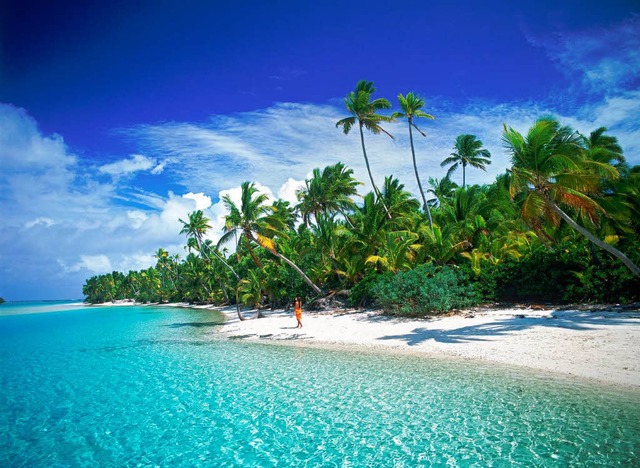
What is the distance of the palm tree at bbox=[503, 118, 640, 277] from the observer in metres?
12.1

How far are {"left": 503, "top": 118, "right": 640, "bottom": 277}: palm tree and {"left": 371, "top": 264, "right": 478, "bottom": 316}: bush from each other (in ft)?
16.9

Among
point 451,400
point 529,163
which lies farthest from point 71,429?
point 529,163

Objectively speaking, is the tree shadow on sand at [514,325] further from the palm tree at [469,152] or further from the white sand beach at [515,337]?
the palm tree at [469,152]

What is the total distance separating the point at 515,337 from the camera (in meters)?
11.6

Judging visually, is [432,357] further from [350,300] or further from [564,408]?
[350,300]

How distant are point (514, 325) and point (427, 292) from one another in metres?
4.30

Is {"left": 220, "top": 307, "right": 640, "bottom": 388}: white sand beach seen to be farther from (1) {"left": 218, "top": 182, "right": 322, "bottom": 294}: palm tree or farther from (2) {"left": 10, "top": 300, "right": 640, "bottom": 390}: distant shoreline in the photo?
(1) {"left": 218, "top": 182, "right": 322, "bottom": 294}: palm tree

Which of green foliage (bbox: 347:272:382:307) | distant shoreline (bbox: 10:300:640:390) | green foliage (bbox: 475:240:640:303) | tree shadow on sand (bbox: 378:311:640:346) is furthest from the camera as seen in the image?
green foliage (bbox: 347:272:382:307)

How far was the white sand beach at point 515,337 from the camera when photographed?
874cm

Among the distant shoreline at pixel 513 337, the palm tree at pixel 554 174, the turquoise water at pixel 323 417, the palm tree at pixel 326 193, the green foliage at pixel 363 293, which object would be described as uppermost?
the palm tree at pixel 326 193

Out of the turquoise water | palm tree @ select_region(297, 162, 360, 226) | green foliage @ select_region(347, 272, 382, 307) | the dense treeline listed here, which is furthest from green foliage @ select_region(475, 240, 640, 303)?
palm tree @ select_region(297, 162, 360, 226)

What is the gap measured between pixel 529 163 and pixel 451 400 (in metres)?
9.71

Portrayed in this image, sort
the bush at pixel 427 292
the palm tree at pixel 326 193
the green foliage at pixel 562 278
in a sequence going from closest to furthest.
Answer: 1. the green foliage at pixel 562 278
2. the bush at pixel 427 292
3. the palm tree at pixel 326 193

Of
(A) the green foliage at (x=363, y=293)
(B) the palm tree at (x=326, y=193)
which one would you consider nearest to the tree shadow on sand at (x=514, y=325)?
(A) the green foliage at (x=363, y=293)
